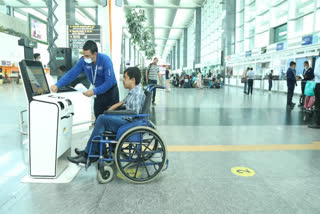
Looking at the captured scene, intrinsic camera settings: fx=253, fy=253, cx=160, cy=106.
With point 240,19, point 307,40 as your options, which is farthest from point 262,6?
point 307,40

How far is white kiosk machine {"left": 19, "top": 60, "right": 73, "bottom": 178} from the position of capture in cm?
251

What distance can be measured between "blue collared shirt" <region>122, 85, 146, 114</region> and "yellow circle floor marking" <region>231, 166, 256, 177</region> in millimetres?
1325

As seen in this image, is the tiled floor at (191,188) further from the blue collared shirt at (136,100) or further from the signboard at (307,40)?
the signboard at (307,40)

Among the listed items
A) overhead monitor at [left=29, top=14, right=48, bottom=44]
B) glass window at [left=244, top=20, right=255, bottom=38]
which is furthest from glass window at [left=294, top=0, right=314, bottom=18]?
overhead monitor at [left=29, top=14, right=48, bottom=44]

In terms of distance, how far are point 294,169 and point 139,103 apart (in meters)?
2.01

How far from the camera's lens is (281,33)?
1806 centimetres

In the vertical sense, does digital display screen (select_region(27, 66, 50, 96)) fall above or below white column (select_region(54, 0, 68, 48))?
below

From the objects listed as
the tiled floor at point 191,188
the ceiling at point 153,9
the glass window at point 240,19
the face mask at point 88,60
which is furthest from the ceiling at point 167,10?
the tiled floor at point 191,188

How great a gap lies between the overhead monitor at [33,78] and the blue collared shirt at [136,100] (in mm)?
940

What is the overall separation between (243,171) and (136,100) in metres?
1.50

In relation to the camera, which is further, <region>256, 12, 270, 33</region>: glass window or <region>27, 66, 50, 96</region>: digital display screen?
<region>256, 12, 270, 33</region>: glass window

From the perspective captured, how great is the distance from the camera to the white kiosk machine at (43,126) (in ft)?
8.23

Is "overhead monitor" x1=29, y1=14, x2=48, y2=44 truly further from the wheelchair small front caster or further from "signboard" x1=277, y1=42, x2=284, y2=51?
"signboard" x1=277, y1=42, x2=284, y2=51

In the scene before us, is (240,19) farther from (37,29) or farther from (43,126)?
(43,126)
